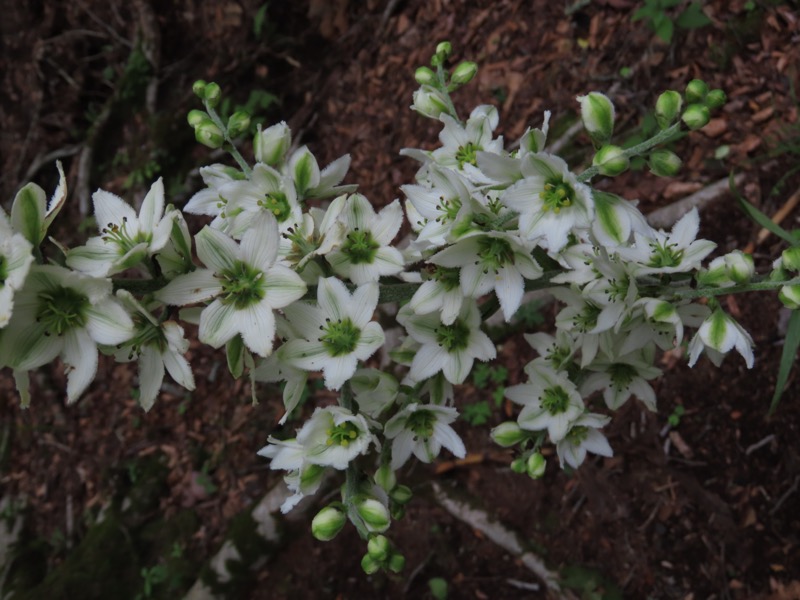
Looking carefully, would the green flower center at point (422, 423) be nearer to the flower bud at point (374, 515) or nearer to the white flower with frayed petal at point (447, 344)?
the white flower with frayed petal at point (447, 344)

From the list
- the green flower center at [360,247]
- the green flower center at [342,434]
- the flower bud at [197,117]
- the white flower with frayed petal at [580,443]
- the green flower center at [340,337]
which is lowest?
the white flower with frayed petal at [580,443]

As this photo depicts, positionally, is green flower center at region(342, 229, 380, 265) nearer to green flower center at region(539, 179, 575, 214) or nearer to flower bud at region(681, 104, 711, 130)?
green flower center at region(539, 179, 575, 214)

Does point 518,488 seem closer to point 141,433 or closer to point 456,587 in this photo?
point 456,587

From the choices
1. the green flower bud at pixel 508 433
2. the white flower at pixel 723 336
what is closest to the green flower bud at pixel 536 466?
the green flower bud at pixel 508 433

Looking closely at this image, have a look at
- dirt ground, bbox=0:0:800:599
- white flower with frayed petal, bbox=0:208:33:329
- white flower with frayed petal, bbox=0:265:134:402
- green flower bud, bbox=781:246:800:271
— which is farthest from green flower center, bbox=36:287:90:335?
dirt ground, bbox=0:0:800:599

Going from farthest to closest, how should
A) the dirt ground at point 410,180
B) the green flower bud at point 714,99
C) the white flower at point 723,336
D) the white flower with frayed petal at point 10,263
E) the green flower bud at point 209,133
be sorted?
the dirt ground at point 410,180 → the green flower bud at point 209,133 → the green flower bud at point 714,99 → the white flower at point 723,336 → the white flower with frayed petal at point 10,263

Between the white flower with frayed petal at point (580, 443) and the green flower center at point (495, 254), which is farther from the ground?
the green flower center at point (495, 254)

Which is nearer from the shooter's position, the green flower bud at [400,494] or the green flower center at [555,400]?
the green flower bud at [400,494]
